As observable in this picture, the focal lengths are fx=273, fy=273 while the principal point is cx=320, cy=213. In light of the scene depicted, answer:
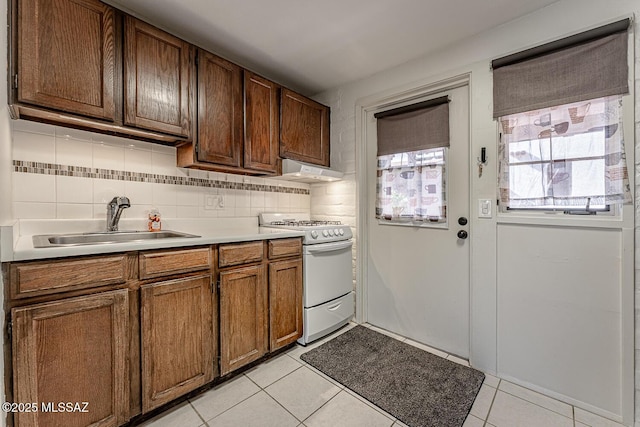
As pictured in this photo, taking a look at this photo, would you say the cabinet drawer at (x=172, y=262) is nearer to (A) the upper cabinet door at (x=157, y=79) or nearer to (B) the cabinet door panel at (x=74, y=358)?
(B) the cabinet door panel at (x=74, y=358)

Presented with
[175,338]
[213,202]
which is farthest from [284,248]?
[175,338]

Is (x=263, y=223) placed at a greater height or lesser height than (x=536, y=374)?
greater

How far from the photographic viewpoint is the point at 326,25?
6.16 ft

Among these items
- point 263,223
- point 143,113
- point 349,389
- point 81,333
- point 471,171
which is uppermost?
point 143,113

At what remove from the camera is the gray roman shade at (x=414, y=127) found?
218 centimetres

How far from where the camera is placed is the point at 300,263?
2.21 metres

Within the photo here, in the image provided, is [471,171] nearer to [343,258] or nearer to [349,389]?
[343,258]

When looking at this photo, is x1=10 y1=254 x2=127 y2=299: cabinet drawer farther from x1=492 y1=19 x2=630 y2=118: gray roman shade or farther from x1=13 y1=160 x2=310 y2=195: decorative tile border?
x1=492 y1=19 x2=630 y2=118: gray roman shade

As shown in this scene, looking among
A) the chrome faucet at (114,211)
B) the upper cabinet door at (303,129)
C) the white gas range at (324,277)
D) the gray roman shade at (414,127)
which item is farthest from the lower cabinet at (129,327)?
the gray roman shade at (414,127)

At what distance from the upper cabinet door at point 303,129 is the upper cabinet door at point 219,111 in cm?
45

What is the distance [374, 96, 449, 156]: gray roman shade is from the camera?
7.14 ft

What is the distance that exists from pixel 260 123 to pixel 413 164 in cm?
135

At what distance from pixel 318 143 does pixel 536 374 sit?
2464 millimetres

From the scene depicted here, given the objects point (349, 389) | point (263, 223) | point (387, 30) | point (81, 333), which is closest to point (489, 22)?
point (387, 30)
